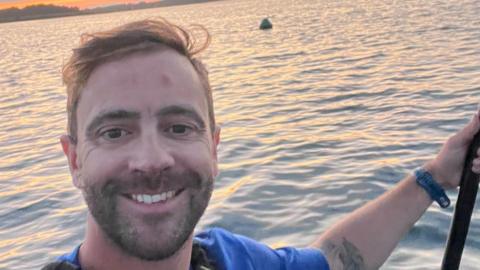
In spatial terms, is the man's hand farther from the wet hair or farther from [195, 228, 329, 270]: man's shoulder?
the wet hair

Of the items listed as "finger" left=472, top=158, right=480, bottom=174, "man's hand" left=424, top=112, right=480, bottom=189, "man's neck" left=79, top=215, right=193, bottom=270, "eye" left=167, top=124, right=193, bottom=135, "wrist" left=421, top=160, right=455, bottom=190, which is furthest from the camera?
"wrist" left=421, top=160, right=455, bottom=190

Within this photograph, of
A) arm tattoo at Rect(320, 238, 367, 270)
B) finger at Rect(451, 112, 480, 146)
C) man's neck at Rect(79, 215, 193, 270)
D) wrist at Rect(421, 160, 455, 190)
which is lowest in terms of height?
arm tattoo at Rect(320, 238, 367, 270)

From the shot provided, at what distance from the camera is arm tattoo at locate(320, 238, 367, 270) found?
4.15 m

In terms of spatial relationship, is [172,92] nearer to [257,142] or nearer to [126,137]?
[126,137]

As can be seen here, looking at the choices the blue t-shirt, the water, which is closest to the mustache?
the blue t-shirt

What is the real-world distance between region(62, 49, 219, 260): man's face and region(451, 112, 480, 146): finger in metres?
1.84

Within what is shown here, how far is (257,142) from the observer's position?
41.8 feet

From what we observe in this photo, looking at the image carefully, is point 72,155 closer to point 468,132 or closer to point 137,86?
point 137,86

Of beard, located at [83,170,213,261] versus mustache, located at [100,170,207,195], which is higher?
mustache, located at [100,170,207,195]

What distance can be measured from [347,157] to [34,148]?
7.99 metres

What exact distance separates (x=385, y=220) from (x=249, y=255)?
1.18 meters

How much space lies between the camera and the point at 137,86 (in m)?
3.17

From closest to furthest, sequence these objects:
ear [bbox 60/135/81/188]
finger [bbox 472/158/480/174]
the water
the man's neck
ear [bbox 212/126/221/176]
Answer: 1. the man's neck
2. ear [bbox 60/135/81/188]
3. ear [bbox 212/126/221/176]
4. finger [bbox 472/158/480/174]
5. the water

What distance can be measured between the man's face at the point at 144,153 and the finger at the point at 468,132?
1.84m
